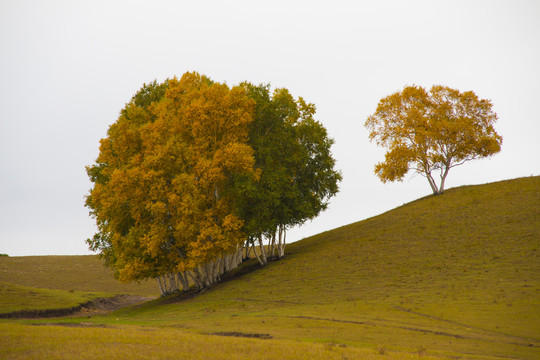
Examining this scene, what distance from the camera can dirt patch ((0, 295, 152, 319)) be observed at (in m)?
46.6

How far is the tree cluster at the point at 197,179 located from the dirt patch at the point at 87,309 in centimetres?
657

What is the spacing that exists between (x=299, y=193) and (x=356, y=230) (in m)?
17.2

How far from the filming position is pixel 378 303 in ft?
116

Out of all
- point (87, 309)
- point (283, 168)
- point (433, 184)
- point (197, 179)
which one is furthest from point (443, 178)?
point (87, 309)

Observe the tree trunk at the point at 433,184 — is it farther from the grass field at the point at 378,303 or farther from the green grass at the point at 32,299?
the green grass at the point at 32,299

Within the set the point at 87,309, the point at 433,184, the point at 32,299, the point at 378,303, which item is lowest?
the point at 378,303

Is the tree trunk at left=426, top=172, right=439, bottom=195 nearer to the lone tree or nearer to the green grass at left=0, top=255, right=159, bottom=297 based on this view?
the lone tree

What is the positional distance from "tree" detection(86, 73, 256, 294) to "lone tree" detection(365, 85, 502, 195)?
1297 inches

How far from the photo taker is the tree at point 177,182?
45719 mm

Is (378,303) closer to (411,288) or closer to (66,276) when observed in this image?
(411,288)

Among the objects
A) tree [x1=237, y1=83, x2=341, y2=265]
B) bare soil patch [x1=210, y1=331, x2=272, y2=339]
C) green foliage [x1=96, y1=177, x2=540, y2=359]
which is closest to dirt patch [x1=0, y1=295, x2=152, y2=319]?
green foliage [x1=96, y1=177, x2=540, y2=359]

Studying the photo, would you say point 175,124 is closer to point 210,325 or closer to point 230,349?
point 210,325

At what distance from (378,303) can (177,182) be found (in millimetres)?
22281

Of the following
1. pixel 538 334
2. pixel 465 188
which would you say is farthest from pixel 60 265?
pixel 538 334
